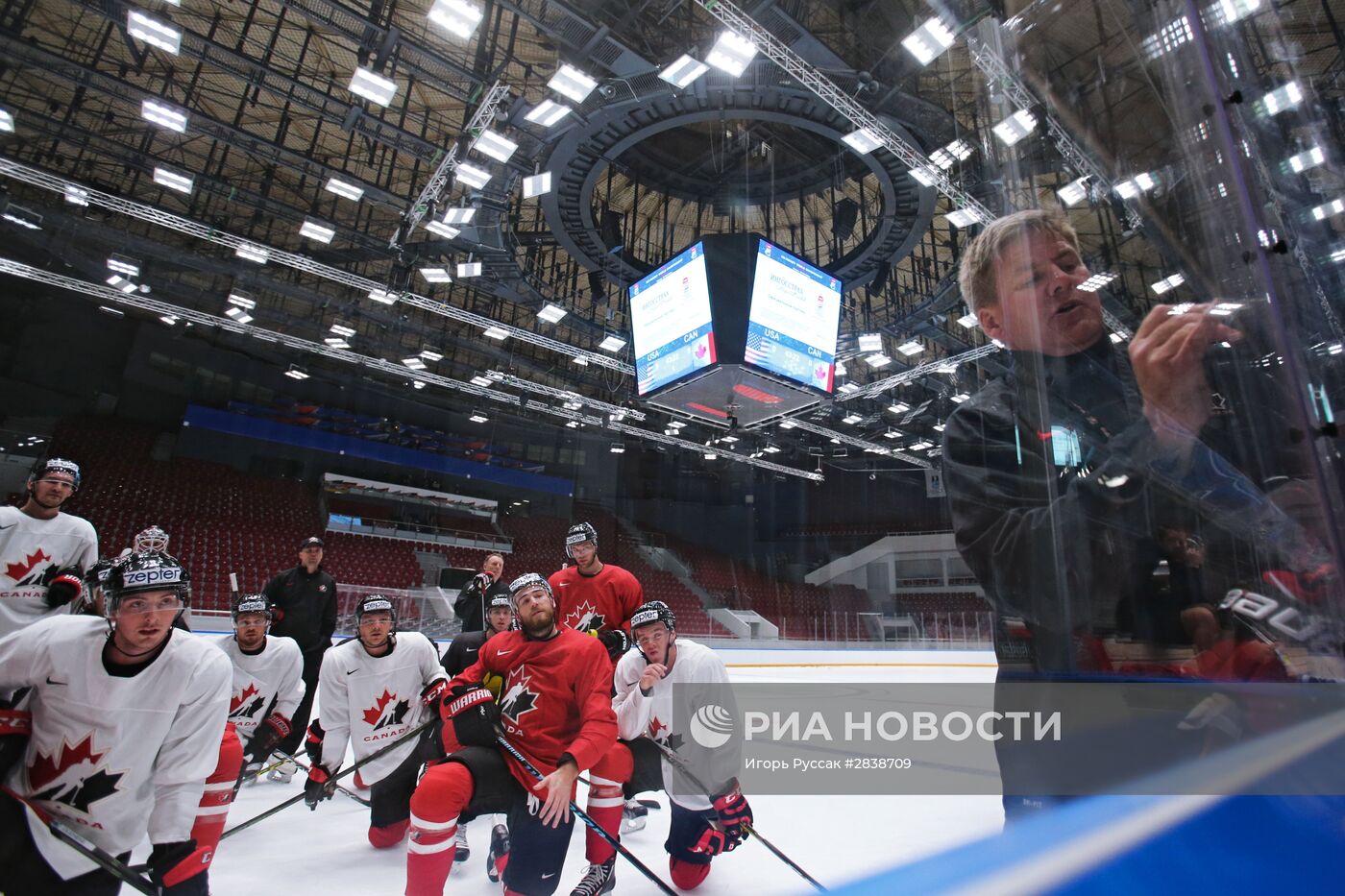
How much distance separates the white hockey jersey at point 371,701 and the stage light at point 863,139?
18.6ft

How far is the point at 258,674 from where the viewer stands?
350 cm

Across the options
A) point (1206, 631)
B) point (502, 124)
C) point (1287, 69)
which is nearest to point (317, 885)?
point (1206, 631)

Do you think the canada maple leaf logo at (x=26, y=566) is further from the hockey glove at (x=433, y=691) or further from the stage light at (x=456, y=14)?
the stage light at (x=456, y=14)

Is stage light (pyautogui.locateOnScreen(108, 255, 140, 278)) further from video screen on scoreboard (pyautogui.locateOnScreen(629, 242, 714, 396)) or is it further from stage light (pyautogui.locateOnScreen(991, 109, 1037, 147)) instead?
stage light (pyautogui.locateOnScreen(991, 109, 1037, 147))

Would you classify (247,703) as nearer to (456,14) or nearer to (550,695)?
(550,695)

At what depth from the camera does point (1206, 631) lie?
1.59ft

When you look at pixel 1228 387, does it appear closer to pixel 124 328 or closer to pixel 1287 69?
pixel 1287 69

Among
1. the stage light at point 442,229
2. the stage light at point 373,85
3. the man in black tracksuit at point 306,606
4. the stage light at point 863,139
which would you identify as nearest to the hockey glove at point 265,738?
the man in black tracksuit at point 306,606

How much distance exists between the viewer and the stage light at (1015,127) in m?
0.79

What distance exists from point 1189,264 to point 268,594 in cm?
493

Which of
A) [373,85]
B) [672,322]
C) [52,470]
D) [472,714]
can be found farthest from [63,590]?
[373,85]

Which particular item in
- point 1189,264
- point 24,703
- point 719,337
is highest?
point 719,337

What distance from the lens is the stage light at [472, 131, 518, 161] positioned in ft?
21.6

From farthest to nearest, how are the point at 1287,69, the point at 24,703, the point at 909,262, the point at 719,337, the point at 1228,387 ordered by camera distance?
the point at 909,262 < the point at 719,337 < the point at 24,703 < the point at 1287,69 < the point at 1228,387
